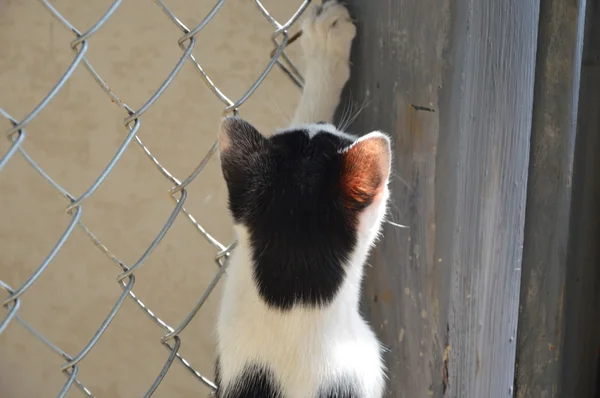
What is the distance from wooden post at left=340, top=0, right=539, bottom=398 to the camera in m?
0.67

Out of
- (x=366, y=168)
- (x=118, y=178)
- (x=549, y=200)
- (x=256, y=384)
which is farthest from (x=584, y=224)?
(x=118, y=178)

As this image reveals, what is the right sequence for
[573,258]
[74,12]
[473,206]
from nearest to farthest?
[473,206]
[573,258]
[74,12]

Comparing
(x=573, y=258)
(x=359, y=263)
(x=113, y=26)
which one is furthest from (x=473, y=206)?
(x=113, y=26)

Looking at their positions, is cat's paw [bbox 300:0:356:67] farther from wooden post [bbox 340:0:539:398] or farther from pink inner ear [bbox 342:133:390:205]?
pink inner ear [bbox 342:133:390:205]

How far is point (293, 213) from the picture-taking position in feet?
2.70

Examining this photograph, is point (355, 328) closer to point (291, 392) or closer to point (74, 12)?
point (291, 392)

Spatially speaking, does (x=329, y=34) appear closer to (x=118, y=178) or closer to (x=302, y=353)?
(x=302, y=353)

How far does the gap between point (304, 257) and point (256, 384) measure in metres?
0.17

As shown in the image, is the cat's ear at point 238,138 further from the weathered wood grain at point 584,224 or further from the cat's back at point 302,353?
the weathered wood grain at point 584,224

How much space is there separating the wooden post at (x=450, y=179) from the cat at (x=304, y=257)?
0.06 m

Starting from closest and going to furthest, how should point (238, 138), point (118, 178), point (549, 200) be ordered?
point (238, 138) → point (549, 200) → point (118, 178)

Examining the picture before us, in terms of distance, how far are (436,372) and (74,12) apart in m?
2.21

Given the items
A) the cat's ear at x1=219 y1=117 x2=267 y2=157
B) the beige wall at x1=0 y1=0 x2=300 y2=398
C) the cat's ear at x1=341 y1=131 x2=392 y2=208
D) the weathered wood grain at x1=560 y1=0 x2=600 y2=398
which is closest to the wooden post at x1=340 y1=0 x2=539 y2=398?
the cat's ear at x1=341 y1=131 x2=392 y2=208

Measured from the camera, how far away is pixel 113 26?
248 cm
